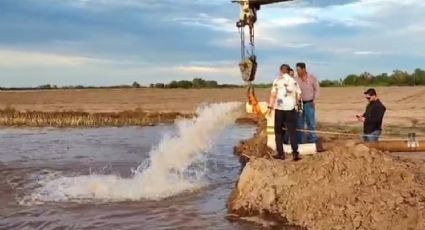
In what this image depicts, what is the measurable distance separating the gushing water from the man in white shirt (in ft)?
9.34

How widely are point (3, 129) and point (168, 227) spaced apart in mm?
25444

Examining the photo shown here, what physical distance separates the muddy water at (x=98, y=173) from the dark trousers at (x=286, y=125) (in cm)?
165

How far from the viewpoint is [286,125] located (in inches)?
477

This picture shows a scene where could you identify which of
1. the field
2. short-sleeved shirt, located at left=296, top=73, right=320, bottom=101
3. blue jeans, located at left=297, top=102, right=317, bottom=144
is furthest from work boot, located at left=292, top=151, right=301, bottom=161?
the field

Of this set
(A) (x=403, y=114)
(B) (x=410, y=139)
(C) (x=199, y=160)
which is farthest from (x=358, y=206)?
(A) (x=403, y=114)

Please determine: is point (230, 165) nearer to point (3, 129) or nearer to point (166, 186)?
point (166, 186)

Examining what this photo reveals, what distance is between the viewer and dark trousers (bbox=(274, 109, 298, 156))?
39.5 feet

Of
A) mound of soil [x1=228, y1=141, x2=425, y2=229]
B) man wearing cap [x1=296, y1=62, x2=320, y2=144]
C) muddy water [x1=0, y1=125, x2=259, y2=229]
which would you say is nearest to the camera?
mound of soil [x1=228, y1=141, x2=425, y2=229]

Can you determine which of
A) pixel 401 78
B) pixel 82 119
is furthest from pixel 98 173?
pixel 401 78

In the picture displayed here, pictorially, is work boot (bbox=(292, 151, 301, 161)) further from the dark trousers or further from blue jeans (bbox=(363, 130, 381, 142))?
blue jeans (bbox=(363, 130, 381, 142))

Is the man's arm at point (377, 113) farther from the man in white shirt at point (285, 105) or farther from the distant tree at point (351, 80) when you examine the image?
the distant tree at point (351, 80)

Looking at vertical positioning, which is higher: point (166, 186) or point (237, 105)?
point (237, 105)

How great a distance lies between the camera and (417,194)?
31.6 ft

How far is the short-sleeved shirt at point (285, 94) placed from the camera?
12000 mm
